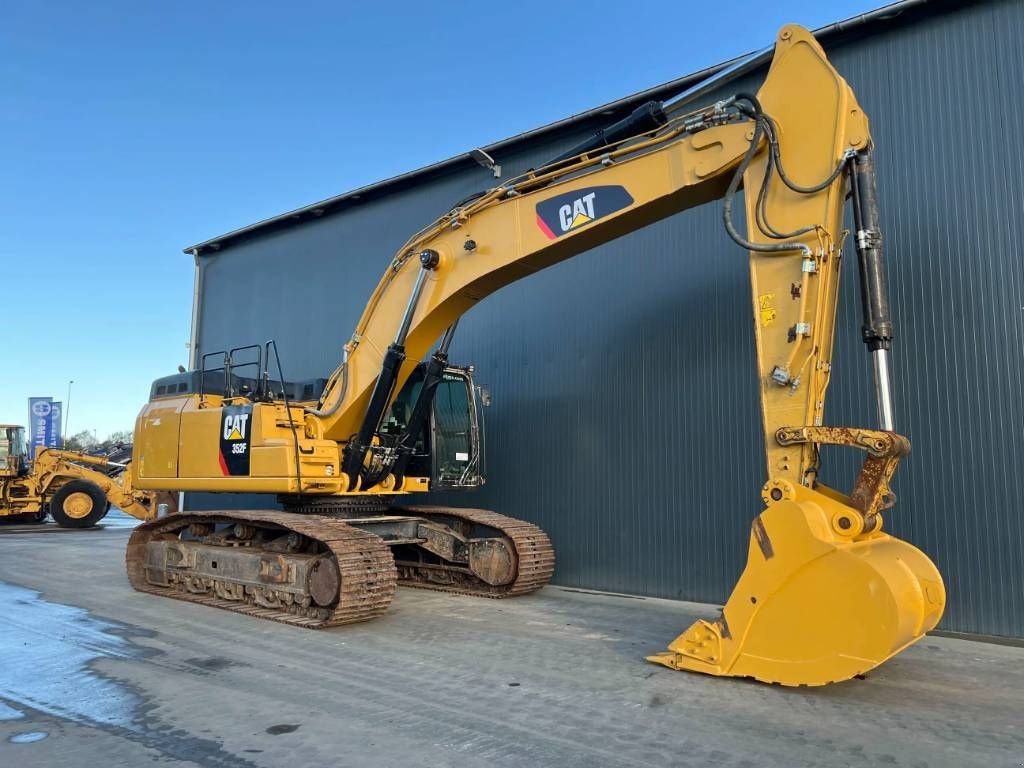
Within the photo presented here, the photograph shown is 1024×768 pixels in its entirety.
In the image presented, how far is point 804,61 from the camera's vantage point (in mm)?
5762

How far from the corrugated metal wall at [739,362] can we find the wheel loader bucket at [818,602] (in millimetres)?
2690

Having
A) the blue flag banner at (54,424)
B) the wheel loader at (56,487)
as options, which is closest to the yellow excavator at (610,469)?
the wheel loader at (56,487)

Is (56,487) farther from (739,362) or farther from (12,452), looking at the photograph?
(739,362)

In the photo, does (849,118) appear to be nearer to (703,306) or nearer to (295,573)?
(703,306)

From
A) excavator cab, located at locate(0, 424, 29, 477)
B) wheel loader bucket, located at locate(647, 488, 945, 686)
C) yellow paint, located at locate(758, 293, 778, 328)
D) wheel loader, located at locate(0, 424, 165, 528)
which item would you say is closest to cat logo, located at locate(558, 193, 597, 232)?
yellow paint, located at locate(758, 293, 778, 328)

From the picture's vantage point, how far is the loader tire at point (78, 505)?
1942cm

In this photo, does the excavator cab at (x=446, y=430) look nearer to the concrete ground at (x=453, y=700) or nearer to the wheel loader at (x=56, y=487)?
the concrete ground at (x=453, y=700)

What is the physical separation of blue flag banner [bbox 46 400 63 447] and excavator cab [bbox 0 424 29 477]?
857 cm

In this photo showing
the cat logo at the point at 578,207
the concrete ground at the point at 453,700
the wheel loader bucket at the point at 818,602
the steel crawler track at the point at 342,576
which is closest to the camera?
the concrete ground at the point at 453,700

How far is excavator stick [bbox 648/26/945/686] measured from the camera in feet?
15.2

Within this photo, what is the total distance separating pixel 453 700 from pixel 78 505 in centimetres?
1817

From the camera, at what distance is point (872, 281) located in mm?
5195

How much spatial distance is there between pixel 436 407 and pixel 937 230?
5700mm

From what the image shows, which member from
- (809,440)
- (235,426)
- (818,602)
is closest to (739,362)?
(809,440)
